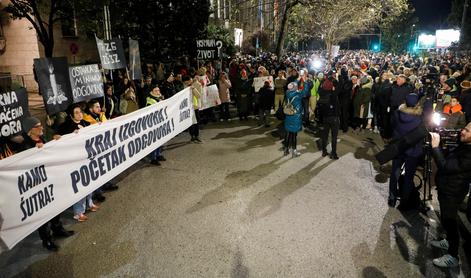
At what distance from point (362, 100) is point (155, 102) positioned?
20.9ft

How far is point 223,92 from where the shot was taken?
490 inches

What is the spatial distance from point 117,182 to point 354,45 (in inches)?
4670

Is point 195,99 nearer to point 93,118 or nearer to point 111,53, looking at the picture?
point 111,53

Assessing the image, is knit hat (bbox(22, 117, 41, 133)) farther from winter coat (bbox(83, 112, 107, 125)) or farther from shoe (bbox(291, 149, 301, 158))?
shoe (bbox(291, 149, 301, 158))

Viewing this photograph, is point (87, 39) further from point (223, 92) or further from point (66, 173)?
point (66, 173)

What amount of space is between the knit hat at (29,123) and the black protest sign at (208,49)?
8130mm

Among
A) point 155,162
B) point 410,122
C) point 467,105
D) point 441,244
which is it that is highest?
point 410,122

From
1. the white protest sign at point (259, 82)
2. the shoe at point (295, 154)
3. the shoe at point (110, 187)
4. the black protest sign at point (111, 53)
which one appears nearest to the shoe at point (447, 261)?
the shoe at point (295, 154)

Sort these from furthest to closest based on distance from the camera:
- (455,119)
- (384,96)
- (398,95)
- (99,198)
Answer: (384,96), (398,95), (455,119), (99,198)

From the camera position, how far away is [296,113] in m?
8.37

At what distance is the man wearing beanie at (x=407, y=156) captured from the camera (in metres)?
5.75

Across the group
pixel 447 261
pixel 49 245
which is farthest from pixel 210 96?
pixel 447 261

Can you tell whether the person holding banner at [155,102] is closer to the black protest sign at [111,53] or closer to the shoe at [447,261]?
the black protest sign at [111,53]

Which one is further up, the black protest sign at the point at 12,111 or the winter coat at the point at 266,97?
the black protest sign at the point at 12,111
